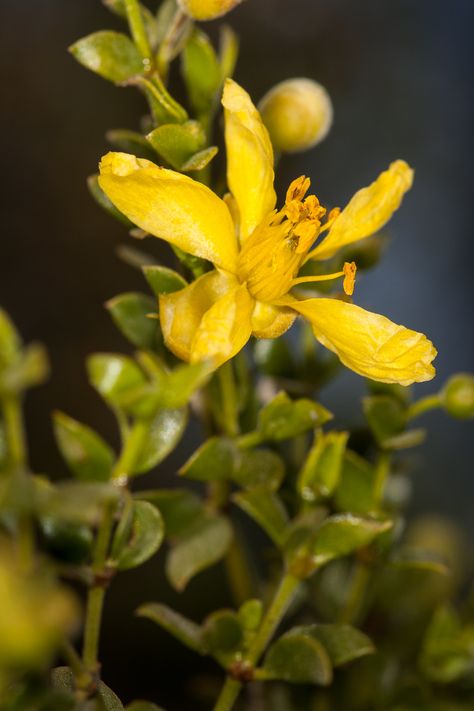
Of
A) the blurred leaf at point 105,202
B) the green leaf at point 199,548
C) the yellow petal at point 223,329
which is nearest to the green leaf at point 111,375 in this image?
the yellow petal at point 223,329

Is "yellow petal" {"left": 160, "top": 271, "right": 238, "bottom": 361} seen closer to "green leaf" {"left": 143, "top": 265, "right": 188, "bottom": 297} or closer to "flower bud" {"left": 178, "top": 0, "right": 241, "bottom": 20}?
"green leaf" {"left": 143, "top": 265, "right": 188, "bottom": 297}

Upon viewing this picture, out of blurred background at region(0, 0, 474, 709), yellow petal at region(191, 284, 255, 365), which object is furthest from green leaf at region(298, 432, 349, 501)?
blurred background at region(0, 0, 474, 709)

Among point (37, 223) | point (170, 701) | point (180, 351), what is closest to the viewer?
point (180, 351)

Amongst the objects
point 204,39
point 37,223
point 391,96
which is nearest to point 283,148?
point 204,39

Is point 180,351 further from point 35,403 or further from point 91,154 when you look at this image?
point 91,154

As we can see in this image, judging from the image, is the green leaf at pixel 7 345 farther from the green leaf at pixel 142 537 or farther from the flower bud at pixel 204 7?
the flower bud at pixel 204 7

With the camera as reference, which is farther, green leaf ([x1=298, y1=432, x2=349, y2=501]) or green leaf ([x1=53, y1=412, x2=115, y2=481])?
green leaf ([x1=298, y1=432, x2=349, y2=501])
